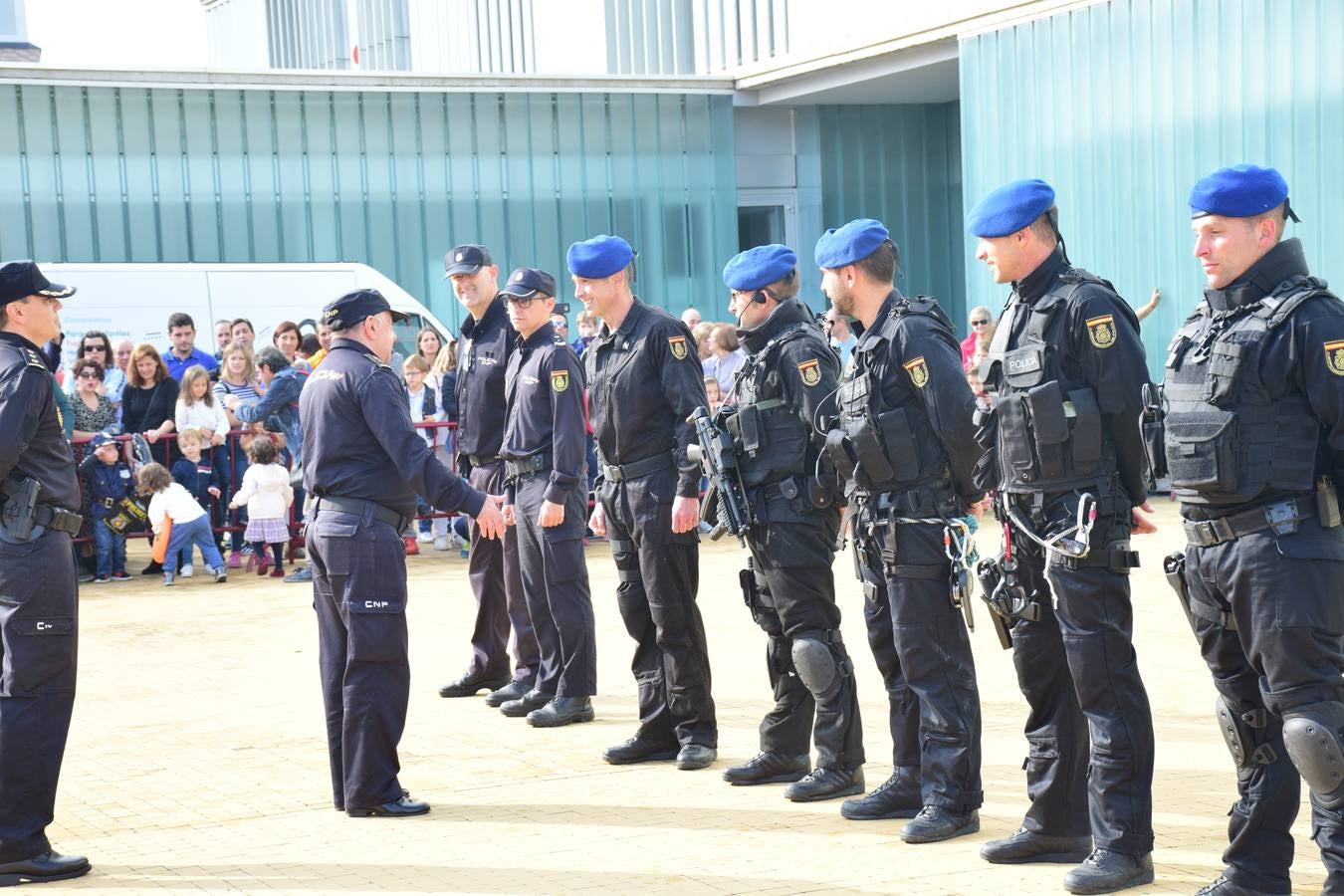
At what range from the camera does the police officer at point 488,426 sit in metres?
8.80

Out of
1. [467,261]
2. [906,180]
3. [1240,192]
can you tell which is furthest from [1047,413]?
[906,180]

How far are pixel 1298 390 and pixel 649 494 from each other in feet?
10.4

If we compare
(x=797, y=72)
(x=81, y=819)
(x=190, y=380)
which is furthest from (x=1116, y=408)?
(x=797, y=72)

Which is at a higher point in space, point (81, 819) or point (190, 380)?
point (190, 380)

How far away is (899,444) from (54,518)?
3020 mm

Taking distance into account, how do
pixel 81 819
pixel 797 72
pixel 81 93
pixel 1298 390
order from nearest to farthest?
pixel 1298 390, pixel 81 819, pixel 81 93, pixel 797 72

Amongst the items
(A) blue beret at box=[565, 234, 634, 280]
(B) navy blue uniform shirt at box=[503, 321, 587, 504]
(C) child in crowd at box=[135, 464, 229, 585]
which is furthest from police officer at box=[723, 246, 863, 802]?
(C) child in crowd at box=[135, 464, 229, 585]

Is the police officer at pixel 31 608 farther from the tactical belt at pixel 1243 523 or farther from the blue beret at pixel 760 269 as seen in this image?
the tactical belt at pixel 1243 523

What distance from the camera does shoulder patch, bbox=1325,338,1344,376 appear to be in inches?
185

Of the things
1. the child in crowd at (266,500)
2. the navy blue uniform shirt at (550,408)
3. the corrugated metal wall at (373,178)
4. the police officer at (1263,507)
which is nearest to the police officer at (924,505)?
the police officer at (1263,507)

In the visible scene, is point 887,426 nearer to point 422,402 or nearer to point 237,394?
point 237,394

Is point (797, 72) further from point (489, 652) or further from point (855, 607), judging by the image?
point (489, 652)

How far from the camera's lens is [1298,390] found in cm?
482

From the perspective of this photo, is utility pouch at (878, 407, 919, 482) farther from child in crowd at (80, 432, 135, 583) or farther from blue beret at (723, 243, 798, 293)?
child in crowd at (80, 432, 135, 583)
